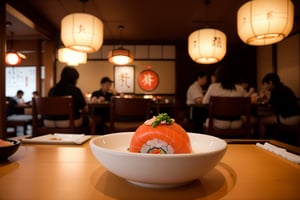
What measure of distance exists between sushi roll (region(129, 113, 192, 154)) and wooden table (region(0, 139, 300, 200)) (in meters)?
0.08

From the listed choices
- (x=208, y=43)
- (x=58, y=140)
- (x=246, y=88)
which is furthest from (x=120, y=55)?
(x=246, y=88)

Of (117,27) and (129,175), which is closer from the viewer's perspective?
(129,175)

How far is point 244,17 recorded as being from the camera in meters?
2.16

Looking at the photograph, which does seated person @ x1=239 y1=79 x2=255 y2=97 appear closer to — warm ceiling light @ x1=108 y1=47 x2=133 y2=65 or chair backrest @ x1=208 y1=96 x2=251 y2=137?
chair backrest @ x1=208 y1=96 x2=251 y2=137

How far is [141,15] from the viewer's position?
411cm

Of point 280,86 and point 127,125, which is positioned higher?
point 280,86

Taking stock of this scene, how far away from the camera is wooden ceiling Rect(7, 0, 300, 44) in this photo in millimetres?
3629

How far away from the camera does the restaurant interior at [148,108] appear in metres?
0.43

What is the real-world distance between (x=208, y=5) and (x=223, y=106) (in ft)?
7.30

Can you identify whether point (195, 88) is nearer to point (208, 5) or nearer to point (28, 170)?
point (208, 5)

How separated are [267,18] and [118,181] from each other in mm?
2160

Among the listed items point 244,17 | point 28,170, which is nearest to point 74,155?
point 28,170

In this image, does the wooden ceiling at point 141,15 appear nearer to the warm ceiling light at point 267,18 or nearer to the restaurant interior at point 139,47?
the restaurant interior at point 139,47

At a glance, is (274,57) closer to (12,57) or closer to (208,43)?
(208,43)
